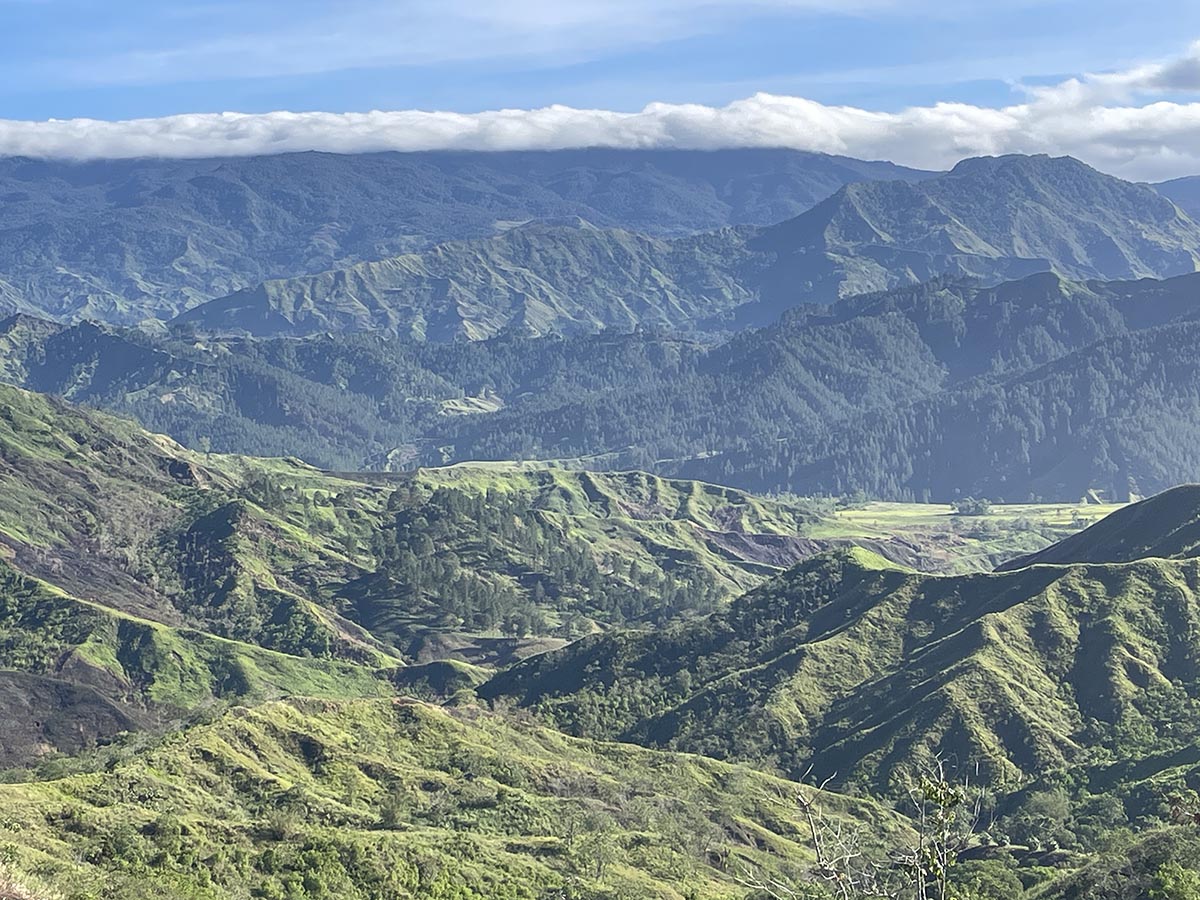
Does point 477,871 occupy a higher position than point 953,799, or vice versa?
point 953,799

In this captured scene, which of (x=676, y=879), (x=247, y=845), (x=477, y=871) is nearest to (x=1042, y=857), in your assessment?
(x=676, y=879)

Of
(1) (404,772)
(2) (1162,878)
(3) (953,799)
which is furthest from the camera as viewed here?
(1) (404,772)

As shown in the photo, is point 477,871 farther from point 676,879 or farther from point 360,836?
point 676,879

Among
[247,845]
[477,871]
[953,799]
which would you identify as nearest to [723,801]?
[477,871]

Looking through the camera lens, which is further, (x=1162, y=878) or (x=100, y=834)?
(x=100, y=834)

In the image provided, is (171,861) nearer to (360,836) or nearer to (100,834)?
(100,834)

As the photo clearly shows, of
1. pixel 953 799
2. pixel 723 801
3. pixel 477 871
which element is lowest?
pixel 723 801

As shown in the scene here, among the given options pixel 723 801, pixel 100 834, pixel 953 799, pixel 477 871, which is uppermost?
pixel 953 799

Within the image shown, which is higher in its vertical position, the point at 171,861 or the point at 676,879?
the point at 171,861

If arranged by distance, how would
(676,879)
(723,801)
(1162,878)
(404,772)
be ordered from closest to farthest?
(1162,878), (676,879), (404,772), (723,801)
